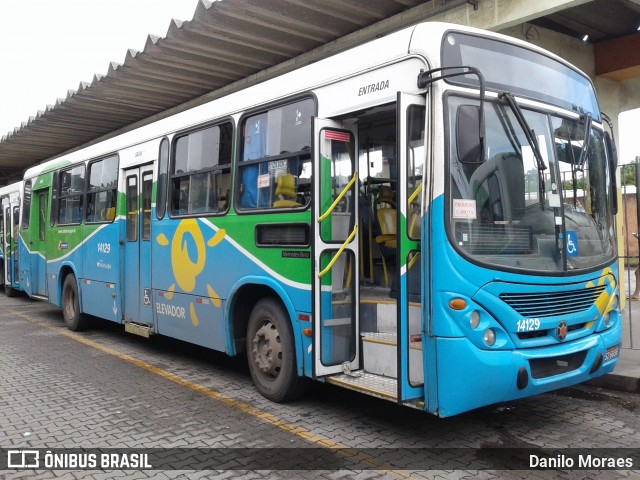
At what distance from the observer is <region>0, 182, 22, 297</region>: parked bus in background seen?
1468cm

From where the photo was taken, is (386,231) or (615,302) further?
(386,231)

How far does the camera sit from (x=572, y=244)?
4.80 metres

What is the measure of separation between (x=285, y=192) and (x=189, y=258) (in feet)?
6.48

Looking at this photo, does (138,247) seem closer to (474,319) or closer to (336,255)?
(336,255)

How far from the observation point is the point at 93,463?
4.48 metres

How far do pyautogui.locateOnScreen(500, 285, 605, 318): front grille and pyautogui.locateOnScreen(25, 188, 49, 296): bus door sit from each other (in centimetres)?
989

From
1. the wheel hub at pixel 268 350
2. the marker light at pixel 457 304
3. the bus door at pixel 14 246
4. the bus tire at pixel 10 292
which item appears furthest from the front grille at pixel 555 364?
the bus tire at pixel 10 292

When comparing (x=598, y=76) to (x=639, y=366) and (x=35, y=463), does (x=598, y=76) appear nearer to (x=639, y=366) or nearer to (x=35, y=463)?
(x=639, y=366)

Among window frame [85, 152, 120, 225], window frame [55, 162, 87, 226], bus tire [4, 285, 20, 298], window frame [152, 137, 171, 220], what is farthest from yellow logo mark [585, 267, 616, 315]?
bus tire [4, 285, 20, 298]

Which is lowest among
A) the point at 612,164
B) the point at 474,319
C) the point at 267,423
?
the point at 267,423

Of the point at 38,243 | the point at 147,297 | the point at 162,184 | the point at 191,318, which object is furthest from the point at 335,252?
the point at 38,243

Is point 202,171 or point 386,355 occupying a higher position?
point 202,171

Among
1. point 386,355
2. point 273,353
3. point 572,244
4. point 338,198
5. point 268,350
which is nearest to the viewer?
point 572,244

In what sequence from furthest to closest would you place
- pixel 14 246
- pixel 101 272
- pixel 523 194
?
pixel 14 246, pixel 101 272, pixel 523 194
